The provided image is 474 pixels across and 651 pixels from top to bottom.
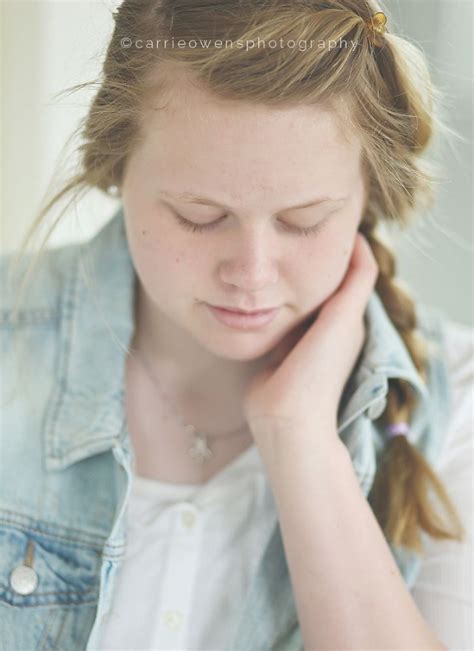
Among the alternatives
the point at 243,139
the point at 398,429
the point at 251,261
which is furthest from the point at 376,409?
the point at 243,139

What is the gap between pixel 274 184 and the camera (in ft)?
2.85

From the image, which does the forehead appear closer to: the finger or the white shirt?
the finger

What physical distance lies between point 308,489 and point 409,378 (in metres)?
0.24

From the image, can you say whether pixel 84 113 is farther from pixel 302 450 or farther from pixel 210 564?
pixel 210 564

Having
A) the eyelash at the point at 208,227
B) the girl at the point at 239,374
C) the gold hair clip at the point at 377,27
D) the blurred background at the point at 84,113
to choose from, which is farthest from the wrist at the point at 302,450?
the gold hair clip at the point at 377,27

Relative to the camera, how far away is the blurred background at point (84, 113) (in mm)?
991

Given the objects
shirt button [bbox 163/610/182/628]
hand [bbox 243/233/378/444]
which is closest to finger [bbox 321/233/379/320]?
hand [bbox 243/233/378/444]

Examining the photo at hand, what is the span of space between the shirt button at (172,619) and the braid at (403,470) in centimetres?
30

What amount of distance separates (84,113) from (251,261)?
28 cm

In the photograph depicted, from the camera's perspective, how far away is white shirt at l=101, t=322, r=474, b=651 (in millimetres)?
1004

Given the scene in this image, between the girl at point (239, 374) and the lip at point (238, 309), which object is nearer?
the girl at point (239, 374)

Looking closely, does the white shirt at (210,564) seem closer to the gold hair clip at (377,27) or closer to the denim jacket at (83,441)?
the denim jacket at (83,441)

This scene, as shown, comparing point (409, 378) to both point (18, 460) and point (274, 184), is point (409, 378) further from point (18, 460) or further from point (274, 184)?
point (18, 460)

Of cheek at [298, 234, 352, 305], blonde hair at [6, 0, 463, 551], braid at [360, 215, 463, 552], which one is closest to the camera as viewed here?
blonde hair at [6, 0, 463, 551]
